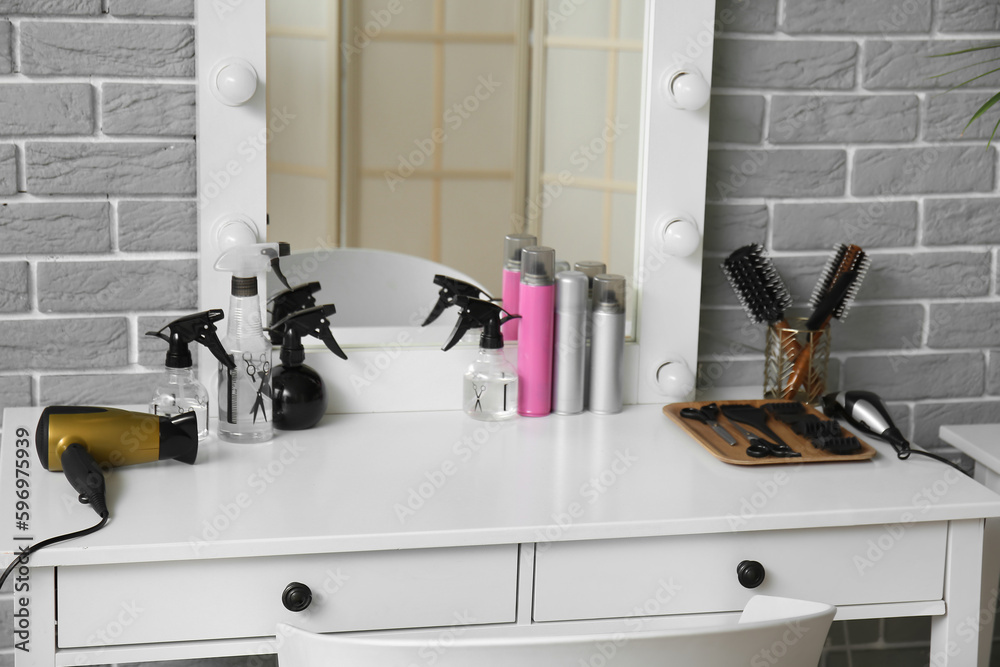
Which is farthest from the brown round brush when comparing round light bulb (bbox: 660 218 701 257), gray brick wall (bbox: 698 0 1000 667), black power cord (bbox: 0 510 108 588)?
black power cord (bbox: 0 510 108 588)

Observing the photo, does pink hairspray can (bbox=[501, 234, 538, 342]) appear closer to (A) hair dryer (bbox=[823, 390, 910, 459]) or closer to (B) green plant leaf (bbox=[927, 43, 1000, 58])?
(A) hair dryer (bbox=[823, 390, 910, 459])

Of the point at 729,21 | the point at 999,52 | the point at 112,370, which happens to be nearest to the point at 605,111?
the point at 729,21

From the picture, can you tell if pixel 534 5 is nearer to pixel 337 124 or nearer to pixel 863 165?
pixel 337 124

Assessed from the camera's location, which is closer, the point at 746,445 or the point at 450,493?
the point at 450,493

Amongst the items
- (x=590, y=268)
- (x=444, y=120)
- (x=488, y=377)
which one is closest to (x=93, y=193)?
(x=444, y=120)

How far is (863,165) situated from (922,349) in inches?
13.4

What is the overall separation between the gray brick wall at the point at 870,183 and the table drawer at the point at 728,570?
1.57 ft

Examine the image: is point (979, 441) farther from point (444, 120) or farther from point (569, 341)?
point (444, 120)

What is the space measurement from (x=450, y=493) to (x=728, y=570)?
34 centimetres

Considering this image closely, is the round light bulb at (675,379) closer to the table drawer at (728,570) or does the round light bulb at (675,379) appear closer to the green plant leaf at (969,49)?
the table drawer at (728,570)

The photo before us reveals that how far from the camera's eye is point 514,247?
4.75 feet

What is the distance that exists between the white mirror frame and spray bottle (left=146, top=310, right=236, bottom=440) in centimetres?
10

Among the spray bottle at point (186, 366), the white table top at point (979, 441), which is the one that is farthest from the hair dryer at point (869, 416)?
the spray bottle at point (186, 366)

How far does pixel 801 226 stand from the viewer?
160cm
